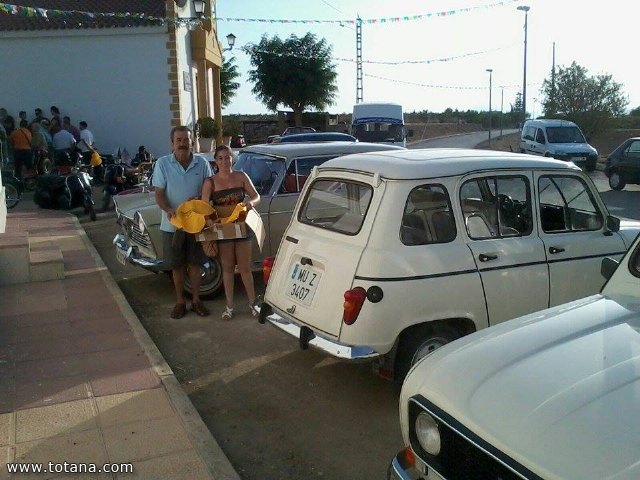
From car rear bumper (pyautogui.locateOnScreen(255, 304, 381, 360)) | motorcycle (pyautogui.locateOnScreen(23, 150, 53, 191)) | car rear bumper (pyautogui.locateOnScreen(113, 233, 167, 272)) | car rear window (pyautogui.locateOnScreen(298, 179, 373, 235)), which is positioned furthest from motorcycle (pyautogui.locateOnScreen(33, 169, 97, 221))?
car rear bumper (pyautogui.locateOnScreen(255, 304, 381, 360))

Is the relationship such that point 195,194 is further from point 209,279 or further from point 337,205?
point 337,205

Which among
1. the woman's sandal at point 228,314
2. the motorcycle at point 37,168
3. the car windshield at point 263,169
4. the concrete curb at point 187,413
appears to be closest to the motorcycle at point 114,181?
the motorcycle at point 37,168

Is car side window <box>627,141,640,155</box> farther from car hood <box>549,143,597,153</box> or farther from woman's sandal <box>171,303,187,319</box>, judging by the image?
woman's sandal <box>171,303,187,319</box>

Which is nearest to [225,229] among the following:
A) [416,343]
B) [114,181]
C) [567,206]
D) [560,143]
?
[416,343]

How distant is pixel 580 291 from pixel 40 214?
35.5 feet

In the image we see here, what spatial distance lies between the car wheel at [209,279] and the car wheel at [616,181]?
14.8 metres

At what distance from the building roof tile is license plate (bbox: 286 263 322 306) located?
16.7 metres

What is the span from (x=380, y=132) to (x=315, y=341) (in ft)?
54.5

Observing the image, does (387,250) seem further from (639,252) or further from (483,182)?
(639,252)

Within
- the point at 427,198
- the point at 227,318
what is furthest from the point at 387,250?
the point at 227,318

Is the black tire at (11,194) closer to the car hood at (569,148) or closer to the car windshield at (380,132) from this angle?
the car windshield at (380,132)

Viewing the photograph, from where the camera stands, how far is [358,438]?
4281mm

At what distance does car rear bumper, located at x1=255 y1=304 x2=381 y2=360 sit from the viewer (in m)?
4.31

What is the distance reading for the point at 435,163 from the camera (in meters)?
4.76
